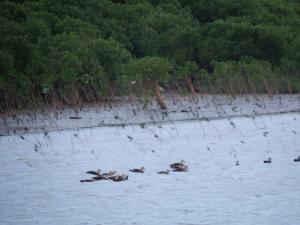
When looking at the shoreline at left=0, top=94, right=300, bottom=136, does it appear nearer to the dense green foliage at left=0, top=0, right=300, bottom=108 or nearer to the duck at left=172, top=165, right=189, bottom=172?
the dense green foliage at left=0, top=0, right=300, bottom=108

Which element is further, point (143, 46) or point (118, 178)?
point (143, 46)

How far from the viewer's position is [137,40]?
1113 inches

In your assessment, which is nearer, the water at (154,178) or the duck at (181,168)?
the water at (154,178)

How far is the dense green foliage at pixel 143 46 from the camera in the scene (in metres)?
21.2

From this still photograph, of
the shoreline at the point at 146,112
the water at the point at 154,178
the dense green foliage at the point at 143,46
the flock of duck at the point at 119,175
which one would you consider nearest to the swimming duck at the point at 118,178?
the flock of duck at the point at 119,175

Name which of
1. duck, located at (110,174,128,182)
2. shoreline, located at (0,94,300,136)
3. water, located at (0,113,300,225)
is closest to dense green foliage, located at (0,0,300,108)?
shoreline, located at (0,94,300,136)

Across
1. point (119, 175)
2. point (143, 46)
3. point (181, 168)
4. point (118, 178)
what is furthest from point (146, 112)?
point (143, 46)

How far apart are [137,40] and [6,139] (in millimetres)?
14380

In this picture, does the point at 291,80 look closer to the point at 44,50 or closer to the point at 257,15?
the point at 257,15

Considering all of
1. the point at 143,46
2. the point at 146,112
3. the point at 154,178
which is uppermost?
the point at 143,46

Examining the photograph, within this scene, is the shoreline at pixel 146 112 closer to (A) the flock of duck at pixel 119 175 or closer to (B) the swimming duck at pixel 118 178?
(A) the flock of duck at pixel 119 175

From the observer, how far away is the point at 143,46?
93.0 ft

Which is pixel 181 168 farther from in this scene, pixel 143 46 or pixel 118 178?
pixel 143 46

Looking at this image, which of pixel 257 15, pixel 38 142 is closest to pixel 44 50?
pixel 38 142
